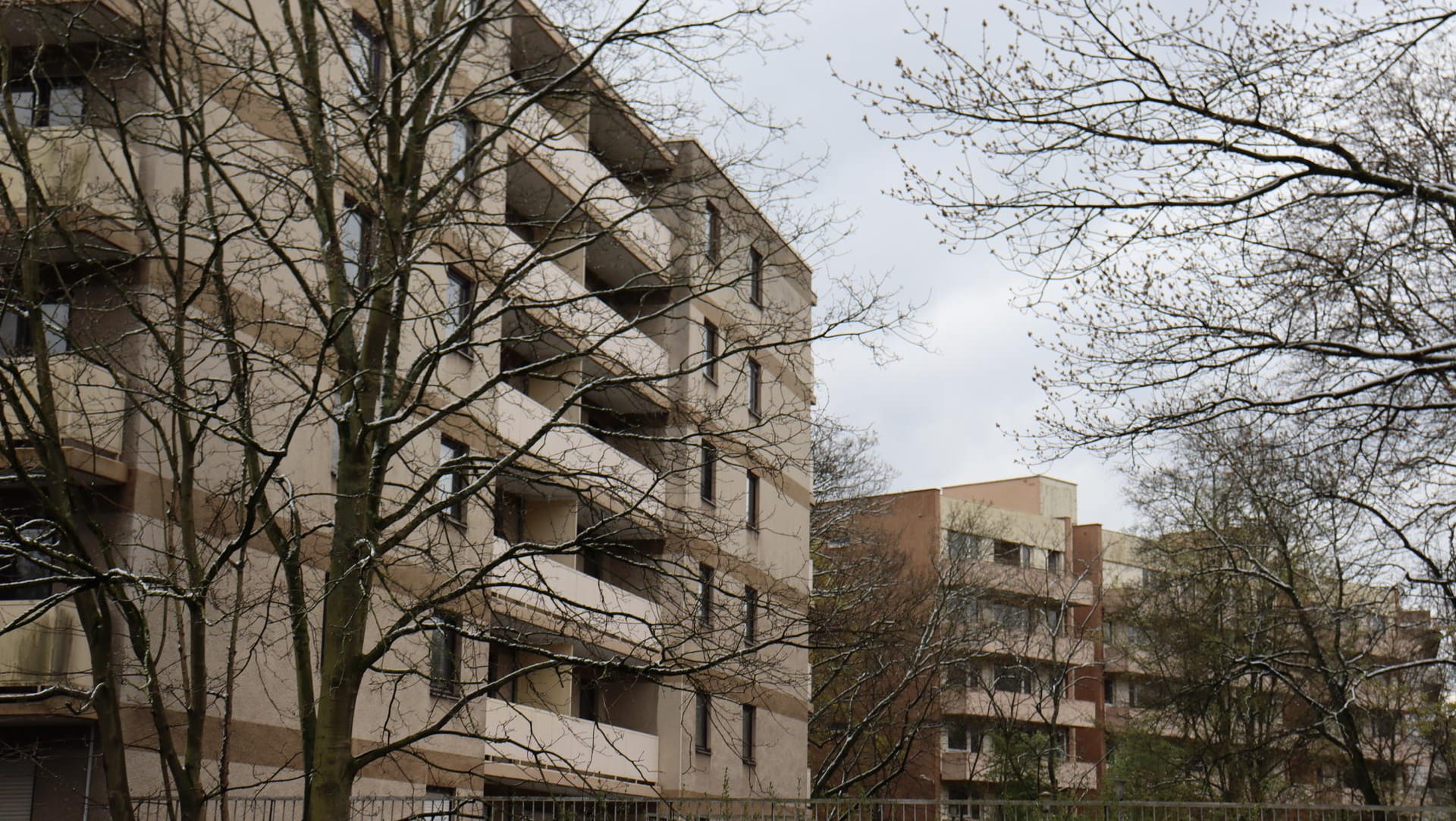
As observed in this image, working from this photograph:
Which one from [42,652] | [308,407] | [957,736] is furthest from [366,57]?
[957,736]

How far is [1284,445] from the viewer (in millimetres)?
13555

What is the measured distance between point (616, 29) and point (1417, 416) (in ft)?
27.0

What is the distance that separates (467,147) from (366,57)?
550 centimetres

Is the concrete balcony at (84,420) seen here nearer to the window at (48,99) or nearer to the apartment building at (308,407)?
the apartment building at (308,407)

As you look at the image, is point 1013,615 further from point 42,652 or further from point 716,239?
point 42,652

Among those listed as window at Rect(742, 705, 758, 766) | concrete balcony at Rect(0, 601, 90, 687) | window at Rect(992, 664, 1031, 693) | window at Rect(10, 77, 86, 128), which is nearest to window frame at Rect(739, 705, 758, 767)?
window at Rect(742, 705, 758, 766)

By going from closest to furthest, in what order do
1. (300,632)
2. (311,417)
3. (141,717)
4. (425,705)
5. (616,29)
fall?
(300,632)
(616,29)
(141,717)
(311,417)
(425,705)

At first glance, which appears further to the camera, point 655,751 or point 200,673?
point 655,751

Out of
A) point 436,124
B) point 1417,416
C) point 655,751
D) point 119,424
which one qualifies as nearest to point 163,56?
point 436,124

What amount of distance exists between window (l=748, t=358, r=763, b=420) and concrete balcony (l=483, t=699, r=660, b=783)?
27.7 feet

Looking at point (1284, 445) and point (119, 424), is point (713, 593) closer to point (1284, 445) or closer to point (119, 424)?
point (119, 424)

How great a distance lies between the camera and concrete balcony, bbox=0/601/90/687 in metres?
16.3

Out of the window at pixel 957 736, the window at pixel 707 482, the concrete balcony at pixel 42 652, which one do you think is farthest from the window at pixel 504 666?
the window at pixel 957 736

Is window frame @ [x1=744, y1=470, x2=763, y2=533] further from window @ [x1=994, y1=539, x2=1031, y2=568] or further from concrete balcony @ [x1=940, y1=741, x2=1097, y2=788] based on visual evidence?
window @ [x1=994, y1=539, x2=1031, y2=568]
